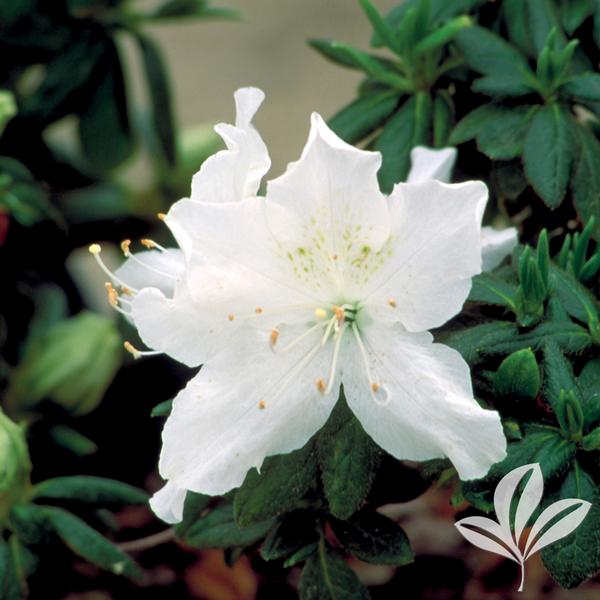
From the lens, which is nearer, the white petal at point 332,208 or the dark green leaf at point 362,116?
the white petal at point 332,208

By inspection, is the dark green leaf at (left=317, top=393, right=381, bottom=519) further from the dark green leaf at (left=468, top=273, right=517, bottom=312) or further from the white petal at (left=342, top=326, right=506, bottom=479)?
the dark green leaf at (left=468, top=273, right=517, bottom=312)

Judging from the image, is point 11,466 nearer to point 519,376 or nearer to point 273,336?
point 273,336

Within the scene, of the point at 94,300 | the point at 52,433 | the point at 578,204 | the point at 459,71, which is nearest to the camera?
the point at 578,204

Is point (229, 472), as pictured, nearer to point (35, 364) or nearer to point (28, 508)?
point (28, 508)

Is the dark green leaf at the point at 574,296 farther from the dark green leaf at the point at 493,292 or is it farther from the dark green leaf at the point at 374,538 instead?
the dark green leaf at the point at 374,538

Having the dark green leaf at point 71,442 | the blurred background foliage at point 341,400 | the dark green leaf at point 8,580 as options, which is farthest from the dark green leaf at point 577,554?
the dark green leaf at point 71,442

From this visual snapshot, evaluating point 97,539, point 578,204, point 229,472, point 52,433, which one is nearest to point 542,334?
point 578,204
